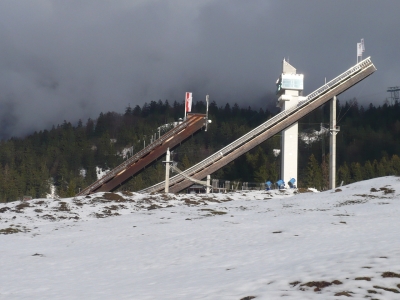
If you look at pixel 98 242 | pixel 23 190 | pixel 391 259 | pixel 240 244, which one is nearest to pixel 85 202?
pixel 98 242

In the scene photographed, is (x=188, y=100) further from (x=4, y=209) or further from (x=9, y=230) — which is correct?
(x=9, y=230)

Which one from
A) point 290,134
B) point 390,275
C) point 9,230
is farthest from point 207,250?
point 290,134

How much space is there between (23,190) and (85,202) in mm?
93660

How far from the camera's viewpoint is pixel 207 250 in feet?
55.1

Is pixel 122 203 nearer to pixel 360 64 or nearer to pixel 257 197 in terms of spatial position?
pixel 257 197

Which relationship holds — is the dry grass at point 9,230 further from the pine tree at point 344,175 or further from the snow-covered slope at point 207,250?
the pine tree at point 344,175

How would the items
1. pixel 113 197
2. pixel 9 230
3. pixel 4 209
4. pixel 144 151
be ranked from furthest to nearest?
pixel 144 151 → pixel 113 197 → pixel 4 209 → pixel 9 230

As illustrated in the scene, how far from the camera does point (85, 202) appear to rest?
1374 inches

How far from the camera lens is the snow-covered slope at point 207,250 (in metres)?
10.2

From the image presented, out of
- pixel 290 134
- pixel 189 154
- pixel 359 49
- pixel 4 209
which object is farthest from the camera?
pixel 189 154

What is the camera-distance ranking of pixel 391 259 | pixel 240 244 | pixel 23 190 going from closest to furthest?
pixel 391 259 < pixel 240 244 < pixel 23 190

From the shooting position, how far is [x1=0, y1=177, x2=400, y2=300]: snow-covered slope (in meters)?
10.2

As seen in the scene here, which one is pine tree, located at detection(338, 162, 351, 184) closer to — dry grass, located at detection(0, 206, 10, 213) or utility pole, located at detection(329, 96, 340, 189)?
utility pole, located at detection(329, 96, 340, 189)

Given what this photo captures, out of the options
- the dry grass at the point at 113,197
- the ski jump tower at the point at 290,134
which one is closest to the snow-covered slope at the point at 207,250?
the dry grass at the point at 113,197
